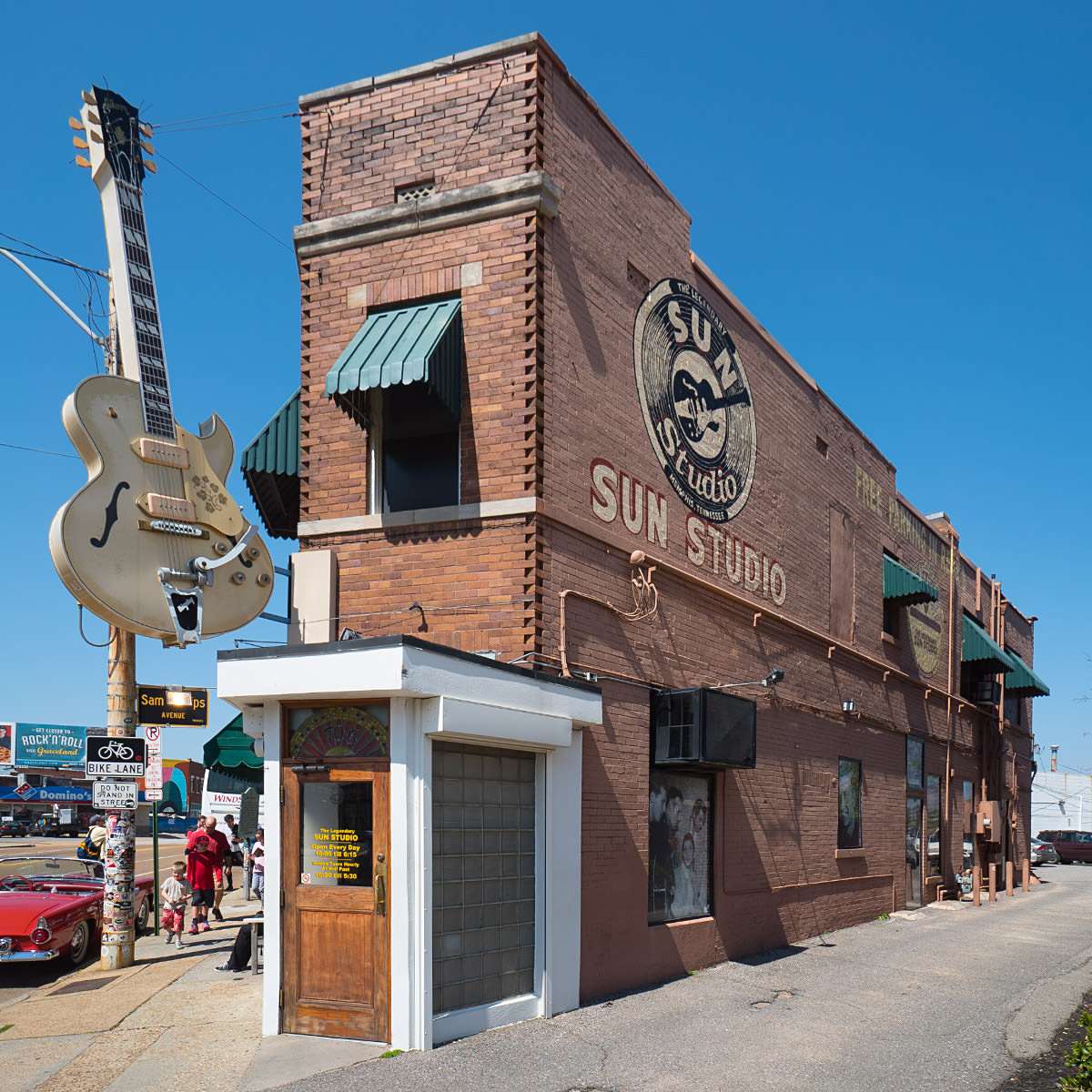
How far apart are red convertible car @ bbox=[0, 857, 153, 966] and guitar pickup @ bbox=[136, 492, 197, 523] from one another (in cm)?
593

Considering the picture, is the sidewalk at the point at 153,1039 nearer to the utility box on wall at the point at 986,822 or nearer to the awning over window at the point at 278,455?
the awning over window at the point at 278,455

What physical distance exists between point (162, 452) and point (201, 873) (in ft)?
27.2

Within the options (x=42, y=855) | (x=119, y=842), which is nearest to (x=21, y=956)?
(x=119, y=842)

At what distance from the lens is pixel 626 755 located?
39.9ft

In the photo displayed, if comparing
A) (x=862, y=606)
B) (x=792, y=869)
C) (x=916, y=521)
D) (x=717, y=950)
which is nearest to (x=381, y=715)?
(x=717, y=950)

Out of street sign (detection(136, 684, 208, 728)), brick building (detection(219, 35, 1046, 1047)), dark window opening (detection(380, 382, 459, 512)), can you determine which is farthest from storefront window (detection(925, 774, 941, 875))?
dark window opening (detection(380, 382, 459, 512))

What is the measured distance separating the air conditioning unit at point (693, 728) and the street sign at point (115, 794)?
630cm

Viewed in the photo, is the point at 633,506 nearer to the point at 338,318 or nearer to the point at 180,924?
the point at 338,318

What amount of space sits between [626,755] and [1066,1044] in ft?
15.9

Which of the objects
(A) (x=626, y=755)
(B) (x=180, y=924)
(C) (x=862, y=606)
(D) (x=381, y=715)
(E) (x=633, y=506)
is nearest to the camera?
(D) (x=381, y=715)

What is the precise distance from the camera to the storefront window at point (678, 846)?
1284cm

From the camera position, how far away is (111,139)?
12266mm

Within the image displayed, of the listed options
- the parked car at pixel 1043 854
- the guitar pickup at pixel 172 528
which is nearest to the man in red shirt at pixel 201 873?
the guitar pickup at pixel 172 528

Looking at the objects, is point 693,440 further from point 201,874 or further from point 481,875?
point 201,874
